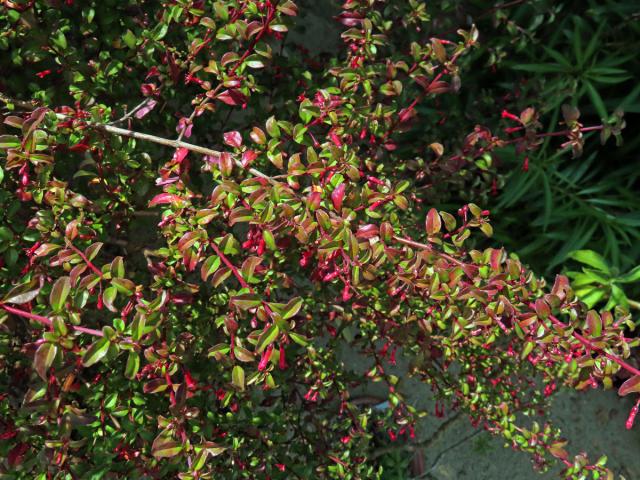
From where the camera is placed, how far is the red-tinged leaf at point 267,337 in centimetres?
106

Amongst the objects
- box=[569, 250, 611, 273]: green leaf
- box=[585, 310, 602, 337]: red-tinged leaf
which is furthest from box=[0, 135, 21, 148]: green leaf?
box=[569, 250, 611, 273]: green leaf

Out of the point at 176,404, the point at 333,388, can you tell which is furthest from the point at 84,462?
the point at 333,388

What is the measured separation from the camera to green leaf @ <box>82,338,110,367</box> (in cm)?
101

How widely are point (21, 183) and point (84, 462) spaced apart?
2.01ft

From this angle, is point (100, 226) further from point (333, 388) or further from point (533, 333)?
point (533, 333)

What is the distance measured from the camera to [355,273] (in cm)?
119

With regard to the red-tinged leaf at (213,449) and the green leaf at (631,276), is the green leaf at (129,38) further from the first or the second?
the green leaf at (631,276)

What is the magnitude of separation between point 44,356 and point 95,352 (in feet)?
0.25

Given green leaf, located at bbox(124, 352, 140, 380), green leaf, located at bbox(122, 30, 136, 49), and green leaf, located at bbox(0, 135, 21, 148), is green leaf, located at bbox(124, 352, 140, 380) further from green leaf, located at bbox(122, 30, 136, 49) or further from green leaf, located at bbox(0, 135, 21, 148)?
green leaf, located at bbox(122, 30, 136, 49)

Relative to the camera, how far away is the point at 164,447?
122cm

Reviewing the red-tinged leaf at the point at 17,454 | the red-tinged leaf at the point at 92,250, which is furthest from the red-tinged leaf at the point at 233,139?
the red-tinged leaf at the point at 17,454

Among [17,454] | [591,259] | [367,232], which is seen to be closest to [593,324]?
[367,232]

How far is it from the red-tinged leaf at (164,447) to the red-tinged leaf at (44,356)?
31cm

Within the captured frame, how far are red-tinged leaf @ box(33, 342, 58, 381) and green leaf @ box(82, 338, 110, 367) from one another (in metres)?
0.05
